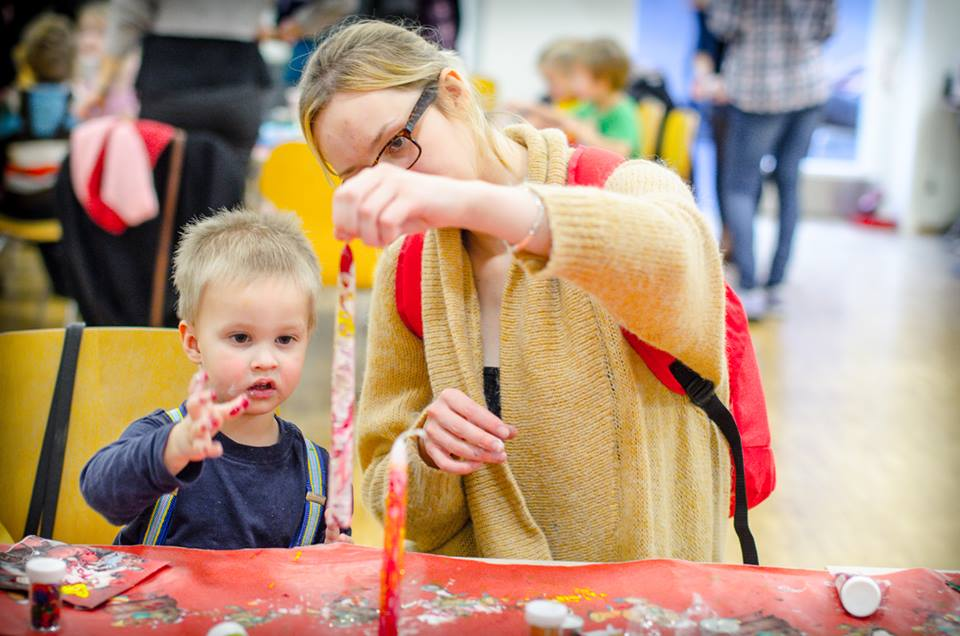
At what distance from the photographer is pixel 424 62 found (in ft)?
4.21

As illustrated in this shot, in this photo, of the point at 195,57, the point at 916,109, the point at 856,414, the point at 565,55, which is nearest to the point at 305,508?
the point at 195,57

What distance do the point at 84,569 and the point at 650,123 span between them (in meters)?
5.17

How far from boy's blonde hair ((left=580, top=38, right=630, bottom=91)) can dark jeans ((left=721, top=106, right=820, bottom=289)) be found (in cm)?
56

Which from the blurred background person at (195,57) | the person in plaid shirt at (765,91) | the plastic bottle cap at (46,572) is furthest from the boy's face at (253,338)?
the person in plaid shirt at (765,91)

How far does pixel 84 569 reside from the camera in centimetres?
101

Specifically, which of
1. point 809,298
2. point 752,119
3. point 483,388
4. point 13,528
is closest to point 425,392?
point 483,388

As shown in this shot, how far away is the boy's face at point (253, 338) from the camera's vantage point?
3.98 ft

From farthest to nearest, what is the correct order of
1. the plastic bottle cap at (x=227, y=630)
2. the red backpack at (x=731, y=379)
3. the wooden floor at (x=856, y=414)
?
the wooden floor at (x=856, y=414) → the red backpack at (x=731, y=379) → the plastic bottle cap at (x=227, y=630)

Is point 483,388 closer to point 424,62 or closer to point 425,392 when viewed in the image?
point 425,392

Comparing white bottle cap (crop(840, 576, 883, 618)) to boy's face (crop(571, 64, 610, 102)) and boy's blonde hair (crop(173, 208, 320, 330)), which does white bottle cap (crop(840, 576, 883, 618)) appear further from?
boy's face (crop(571, 64, 610, 102))

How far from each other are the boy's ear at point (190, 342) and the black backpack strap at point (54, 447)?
7.8 inches

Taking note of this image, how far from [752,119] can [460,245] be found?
3.70 metres

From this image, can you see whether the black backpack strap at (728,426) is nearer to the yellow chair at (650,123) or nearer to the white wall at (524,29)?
the yellow chair at (650,123)

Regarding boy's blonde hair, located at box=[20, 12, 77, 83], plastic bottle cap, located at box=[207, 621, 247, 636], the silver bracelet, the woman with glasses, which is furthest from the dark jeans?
plastic bottle cap, located at box=[207, 621, 247, 636]
